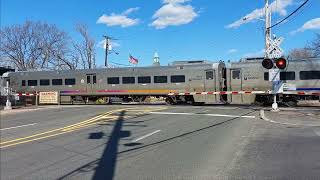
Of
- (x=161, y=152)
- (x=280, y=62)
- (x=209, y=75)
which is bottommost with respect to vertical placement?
(x=161, y=152)

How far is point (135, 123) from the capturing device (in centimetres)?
1836

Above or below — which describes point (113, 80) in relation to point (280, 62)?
below

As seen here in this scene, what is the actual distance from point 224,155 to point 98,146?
11.9 feet

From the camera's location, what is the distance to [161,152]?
10.9 metres

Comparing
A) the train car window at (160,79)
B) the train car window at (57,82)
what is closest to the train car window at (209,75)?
the train car window at (160,79)

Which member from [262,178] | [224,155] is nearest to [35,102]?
[224,155]

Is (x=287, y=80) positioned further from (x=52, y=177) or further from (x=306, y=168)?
(x=52, y=177)

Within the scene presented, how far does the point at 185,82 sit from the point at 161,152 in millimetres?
25012

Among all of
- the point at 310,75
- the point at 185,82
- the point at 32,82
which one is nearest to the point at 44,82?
the point at 32,82

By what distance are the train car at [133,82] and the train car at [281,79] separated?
1.29m

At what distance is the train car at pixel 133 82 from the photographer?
35000 mm

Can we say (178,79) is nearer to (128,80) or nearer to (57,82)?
(128,80)

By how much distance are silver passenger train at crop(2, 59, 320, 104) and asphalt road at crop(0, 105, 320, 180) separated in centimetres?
1646

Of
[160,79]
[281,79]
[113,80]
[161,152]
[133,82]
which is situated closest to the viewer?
[161,152]
